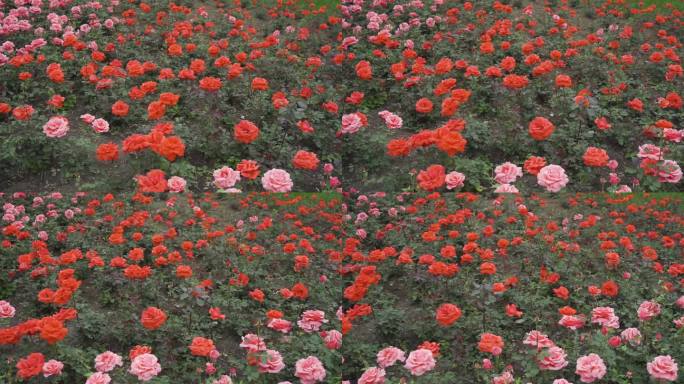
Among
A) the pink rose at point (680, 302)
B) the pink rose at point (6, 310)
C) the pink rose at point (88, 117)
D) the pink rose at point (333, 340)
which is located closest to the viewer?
the pink rose at point (333, 340)

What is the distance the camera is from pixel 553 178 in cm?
492

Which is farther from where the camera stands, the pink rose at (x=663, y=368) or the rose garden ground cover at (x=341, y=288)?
the rose garden ground cover at (x=341, y=288)

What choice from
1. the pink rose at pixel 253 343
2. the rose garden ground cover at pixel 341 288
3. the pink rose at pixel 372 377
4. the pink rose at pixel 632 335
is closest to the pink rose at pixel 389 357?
the rose garden ground cover at pixel 341 288

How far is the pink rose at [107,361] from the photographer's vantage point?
4.18 m

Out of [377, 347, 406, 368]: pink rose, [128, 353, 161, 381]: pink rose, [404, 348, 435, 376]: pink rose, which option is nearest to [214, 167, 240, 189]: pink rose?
[128, 353, 161, 381]: pink rose

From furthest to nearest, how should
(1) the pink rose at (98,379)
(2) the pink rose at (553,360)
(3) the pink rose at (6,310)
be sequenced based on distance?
(3) the pink rose at (6,310), (2) the pink rose at (553,360), (1) the pink rose at (98,379)

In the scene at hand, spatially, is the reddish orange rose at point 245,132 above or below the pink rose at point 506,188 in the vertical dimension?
above

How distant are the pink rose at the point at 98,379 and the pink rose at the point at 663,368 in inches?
120

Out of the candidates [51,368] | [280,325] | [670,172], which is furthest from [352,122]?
[51,368]

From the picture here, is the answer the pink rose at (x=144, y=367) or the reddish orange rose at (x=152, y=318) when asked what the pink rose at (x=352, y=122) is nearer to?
the reddish orange rose at (x=152, y=318)

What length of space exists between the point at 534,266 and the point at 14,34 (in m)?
5.23

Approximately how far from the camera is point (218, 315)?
14.8ft

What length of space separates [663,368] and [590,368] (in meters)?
0.40

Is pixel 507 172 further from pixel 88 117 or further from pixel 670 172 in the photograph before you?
pixel 88 117
